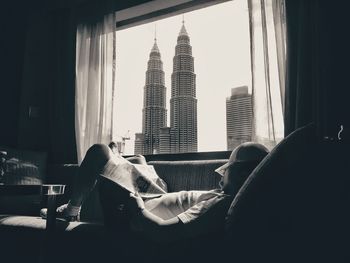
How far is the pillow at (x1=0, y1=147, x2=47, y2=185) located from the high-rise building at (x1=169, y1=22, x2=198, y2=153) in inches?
47.4

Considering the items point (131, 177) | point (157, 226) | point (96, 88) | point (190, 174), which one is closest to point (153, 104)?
point (96, 88)

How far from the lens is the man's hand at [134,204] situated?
138cm

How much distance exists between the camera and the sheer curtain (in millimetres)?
3156

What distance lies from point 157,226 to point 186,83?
2.15 m

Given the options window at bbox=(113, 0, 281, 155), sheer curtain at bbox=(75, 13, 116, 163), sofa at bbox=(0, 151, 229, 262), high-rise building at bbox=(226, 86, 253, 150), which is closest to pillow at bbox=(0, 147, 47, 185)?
sofa at bbox=(0, 151, 229, 262)

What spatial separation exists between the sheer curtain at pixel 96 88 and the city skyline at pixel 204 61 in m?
0.29

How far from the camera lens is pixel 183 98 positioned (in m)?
3.19

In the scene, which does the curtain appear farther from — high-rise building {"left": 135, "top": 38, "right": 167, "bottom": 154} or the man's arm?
the man's arm

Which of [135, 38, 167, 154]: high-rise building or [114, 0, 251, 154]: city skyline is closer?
[114, 0, 251, 154]: city skyline

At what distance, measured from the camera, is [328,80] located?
217 centimetres

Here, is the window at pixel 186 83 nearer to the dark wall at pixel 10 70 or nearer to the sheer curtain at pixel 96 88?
the sheer curtain at pixel 96 88

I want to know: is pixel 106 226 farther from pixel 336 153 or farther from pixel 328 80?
pixel 328 80

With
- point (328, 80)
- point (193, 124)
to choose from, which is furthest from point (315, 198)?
point (193, 124)

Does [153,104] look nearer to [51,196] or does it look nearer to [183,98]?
[183,98]
